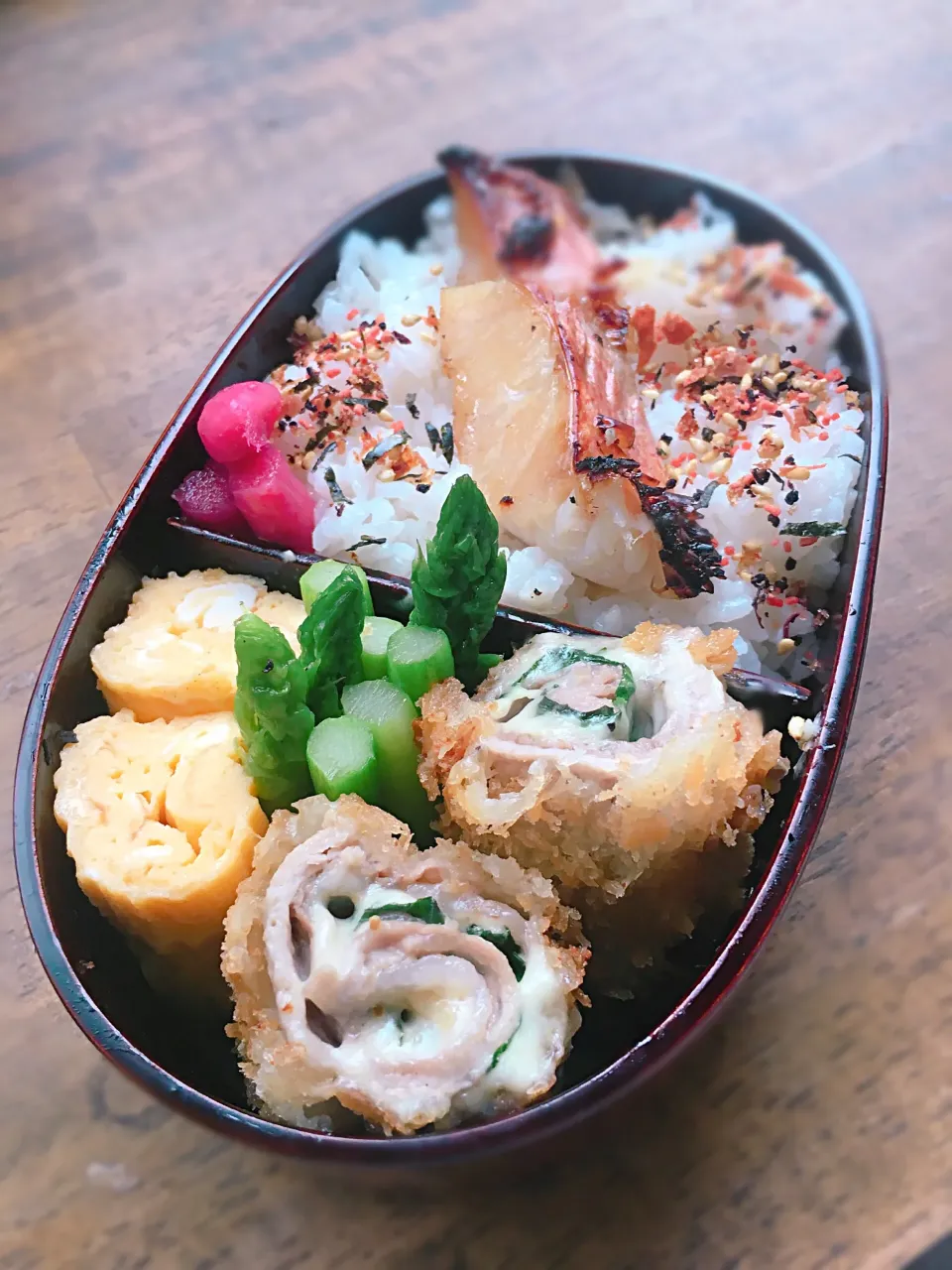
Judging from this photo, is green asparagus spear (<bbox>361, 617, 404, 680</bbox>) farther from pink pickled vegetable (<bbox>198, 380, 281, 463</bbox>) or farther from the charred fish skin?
the charred fish skin

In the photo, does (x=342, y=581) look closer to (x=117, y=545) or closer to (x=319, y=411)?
(x=117, y=545)

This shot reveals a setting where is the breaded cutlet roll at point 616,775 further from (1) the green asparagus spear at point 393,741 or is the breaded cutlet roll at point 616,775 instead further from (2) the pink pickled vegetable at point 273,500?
(2) the pink pickled vegetable at point 273,500

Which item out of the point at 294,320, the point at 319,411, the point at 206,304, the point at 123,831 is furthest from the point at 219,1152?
the point at 206,304

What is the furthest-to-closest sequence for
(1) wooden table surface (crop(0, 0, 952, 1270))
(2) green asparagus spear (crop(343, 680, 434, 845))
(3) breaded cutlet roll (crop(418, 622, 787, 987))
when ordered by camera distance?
(1) wooden table surface (crop(0, 0, 952, 1270)), (2) green asparagus spear (crop(343, 680, 434, 845)), (3) breaded cutlet roll (crop(418, 622, 787, 987))

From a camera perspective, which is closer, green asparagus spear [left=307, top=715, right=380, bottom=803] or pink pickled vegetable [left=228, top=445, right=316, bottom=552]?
green asparagus spear [left=307, top=715, right=380, bottom=803]

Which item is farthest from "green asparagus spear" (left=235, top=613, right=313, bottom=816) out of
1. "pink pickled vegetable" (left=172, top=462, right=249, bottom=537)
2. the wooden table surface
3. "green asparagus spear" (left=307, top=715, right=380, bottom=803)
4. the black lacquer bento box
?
the wooden table surface
